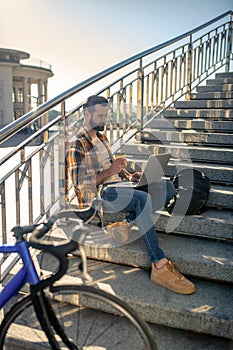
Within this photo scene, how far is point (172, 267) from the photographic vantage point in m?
2.38

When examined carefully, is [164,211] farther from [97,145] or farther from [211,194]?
[97,145]

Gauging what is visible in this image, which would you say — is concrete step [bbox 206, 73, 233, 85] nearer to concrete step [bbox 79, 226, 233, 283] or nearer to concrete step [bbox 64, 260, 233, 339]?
concrete step [bbox 79, 226, 233, 283]

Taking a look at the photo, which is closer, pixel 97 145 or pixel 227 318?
pixel 227 318

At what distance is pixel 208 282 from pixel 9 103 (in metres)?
36.8

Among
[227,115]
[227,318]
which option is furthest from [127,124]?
[227,318]

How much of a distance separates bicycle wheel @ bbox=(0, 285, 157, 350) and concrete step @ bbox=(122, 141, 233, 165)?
181 centimetres

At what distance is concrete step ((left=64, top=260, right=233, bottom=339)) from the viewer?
2.09 meters

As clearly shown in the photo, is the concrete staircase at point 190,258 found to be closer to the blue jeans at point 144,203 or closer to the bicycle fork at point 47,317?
the blue jeans at point 144,203

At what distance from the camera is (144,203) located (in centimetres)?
245

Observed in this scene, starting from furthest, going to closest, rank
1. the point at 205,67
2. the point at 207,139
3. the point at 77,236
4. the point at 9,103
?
the point at 9,103 < the point at 205,67 < the point at 207,139 < the point at 77,236

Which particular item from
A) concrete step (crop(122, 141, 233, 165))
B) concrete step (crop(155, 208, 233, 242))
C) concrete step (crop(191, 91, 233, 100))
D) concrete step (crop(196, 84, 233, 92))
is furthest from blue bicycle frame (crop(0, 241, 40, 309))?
concrete step (crop(196, 84, 233, 92))

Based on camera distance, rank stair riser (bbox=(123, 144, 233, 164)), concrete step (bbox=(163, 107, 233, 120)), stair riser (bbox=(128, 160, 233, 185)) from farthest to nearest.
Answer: concrete step (bbox=(163, 107, 233, 120)) < stair riser (bbox=(123, 144, 233, 164)) < stair riser (bbox=(128, 160, 233, 185))

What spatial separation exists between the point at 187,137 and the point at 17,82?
4155 centimetres

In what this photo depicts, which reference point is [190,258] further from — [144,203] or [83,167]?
[83,167]
